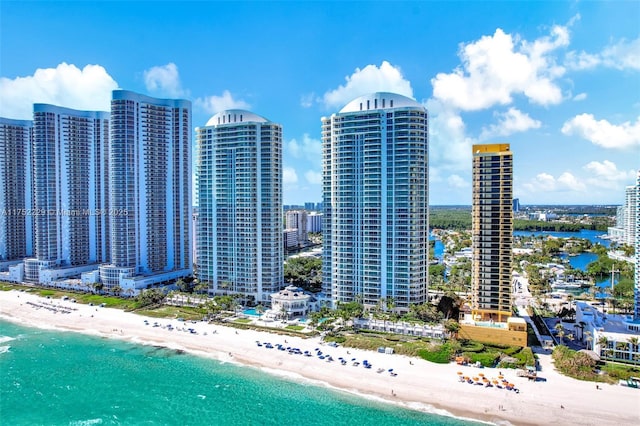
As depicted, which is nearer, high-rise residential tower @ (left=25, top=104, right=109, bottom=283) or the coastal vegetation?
the coastal vegetation

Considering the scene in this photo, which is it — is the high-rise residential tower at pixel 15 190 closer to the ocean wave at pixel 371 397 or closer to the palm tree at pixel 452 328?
the ocean wave at pixel 371 397

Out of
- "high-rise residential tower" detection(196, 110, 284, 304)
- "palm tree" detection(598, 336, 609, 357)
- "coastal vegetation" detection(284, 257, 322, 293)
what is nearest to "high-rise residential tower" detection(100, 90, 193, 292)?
"high-rise residential tower" detection(196, 110, 284, 304)

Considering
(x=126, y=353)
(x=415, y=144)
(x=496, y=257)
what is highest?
(x=415, y=144)

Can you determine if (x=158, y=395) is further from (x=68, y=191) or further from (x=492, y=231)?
(x=68, y=191)

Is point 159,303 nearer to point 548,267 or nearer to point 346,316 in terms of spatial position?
point 346,316

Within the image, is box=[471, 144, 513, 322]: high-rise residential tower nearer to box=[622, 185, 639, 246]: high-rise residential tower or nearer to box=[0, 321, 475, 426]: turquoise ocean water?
box=[0, 321, 475, 426]: turquoise ocean water

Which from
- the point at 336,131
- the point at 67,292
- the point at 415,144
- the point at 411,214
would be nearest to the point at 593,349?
the point at 411,214
